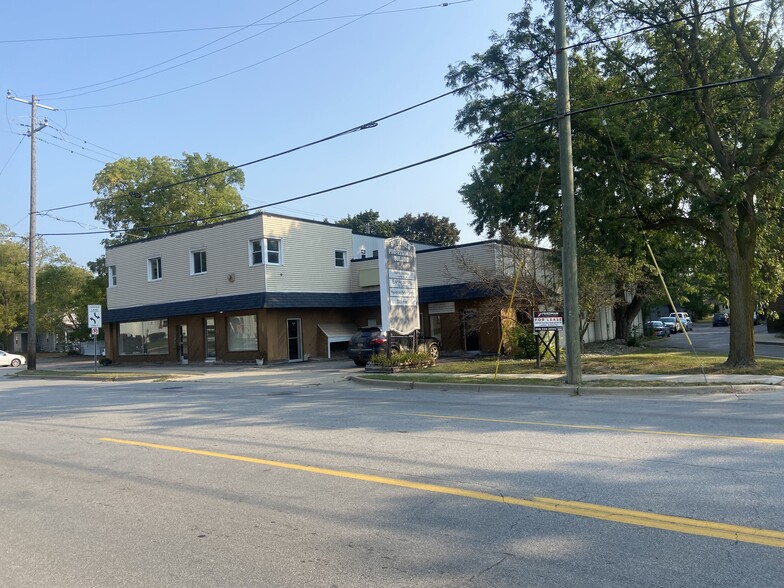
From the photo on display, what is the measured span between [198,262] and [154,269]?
13.1ft

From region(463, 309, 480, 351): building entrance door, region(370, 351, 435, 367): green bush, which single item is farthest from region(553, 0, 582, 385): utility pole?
region(463, 309, 480, 351): building entrance door

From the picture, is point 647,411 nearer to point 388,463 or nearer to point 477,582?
point 388,463

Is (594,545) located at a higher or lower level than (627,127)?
lower

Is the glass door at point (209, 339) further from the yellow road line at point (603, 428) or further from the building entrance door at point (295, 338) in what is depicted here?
the yellow road line at point (603, 428)

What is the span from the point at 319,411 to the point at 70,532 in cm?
710

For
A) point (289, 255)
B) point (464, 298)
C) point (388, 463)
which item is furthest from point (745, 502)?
point (289, 255)

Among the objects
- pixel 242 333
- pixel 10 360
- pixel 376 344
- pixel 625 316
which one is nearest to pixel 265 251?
pixel 242 333

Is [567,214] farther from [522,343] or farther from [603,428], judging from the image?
[522,343]

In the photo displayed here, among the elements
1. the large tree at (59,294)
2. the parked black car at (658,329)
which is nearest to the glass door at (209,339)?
the large tree at (59,294)

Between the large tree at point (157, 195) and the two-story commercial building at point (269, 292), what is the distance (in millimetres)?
11789

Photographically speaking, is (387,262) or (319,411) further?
(387,262)

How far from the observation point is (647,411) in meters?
11.0

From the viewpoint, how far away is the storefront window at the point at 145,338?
34781 mm

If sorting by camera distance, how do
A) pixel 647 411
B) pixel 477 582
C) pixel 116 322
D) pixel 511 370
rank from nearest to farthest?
1. pixel 477 582
2. pixel 647 411
3. pixel 511 370
4. pixel 116 322
